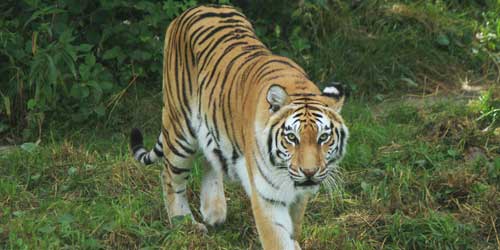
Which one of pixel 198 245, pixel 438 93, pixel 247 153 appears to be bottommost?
pixel 438 93

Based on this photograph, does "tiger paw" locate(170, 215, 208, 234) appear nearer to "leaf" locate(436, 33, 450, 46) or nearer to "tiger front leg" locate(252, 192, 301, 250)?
"tiger front leg" locate(252, 192, 301, 250)

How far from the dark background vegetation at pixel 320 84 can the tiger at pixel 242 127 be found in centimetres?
28

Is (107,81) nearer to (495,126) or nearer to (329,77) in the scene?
(329,77)

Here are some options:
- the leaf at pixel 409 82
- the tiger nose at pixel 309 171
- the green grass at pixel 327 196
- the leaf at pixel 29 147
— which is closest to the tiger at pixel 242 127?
the tiger nose at pixel 309 171

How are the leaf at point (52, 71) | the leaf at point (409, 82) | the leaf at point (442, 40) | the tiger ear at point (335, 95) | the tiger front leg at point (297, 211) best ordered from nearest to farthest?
the tiger ear at point (335, 95) < the tiger front leg at point (297, 211) < the leaf at point (52, 71) < the leaf at point (409, 82) < the leaf at point (442, 40)

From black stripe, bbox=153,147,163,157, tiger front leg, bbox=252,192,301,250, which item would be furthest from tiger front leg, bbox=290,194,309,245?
black stripe, bbox=153,147,163,157

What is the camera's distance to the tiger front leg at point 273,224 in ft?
14.5

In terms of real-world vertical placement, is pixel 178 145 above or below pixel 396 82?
above

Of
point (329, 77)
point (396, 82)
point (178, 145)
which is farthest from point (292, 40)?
point (178, 145)

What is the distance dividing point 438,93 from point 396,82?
320 mm

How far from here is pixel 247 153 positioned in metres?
4.54

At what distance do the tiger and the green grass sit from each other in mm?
206

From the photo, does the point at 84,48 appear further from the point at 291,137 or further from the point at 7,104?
the point at 291,137

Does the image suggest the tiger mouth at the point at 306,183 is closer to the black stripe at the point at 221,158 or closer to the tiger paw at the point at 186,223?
the black stripe at the point at 221,158
